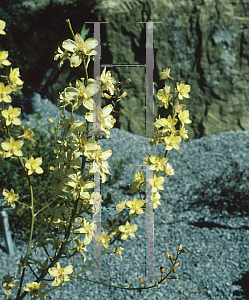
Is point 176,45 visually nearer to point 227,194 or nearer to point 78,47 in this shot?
point 227,194

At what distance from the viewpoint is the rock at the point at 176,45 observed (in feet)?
13.5

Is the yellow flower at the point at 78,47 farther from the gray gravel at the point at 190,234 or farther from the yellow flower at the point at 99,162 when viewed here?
the gray gravel at the point at 190,234

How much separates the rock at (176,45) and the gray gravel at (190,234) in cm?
47

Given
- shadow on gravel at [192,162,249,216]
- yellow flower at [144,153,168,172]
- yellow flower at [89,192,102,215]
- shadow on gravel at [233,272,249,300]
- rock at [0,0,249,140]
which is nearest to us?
yellow flower at [89,192,102,215]

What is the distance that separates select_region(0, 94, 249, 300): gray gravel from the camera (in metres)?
2.10

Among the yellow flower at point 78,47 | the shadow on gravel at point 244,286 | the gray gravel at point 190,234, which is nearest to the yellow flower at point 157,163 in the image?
the yellow flower at point 78,47

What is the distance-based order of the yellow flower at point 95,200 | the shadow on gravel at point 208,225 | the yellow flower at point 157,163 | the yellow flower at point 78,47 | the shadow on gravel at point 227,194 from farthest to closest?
the shadow on gravel at point 227,194, the shadow on gravel at point 208,225, the yellow flower at point 157,163, the yellow flower at point 95,200, the yellow flower at point 78,47

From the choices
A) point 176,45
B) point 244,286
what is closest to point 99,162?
point 244,286

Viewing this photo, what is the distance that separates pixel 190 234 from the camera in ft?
8.67

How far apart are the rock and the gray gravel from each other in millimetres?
473

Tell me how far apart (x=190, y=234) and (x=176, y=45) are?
2567mm

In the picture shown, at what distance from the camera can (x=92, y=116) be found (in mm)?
917

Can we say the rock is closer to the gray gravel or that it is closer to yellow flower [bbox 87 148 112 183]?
the gray gravel

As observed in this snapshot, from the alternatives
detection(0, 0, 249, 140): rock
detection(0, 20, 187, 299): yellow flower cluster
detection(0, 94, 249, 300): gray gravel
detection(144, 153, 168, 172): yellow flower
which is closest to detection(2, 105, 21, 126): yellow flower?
detection(0, 20, 187, 299): yellow flower cluster
